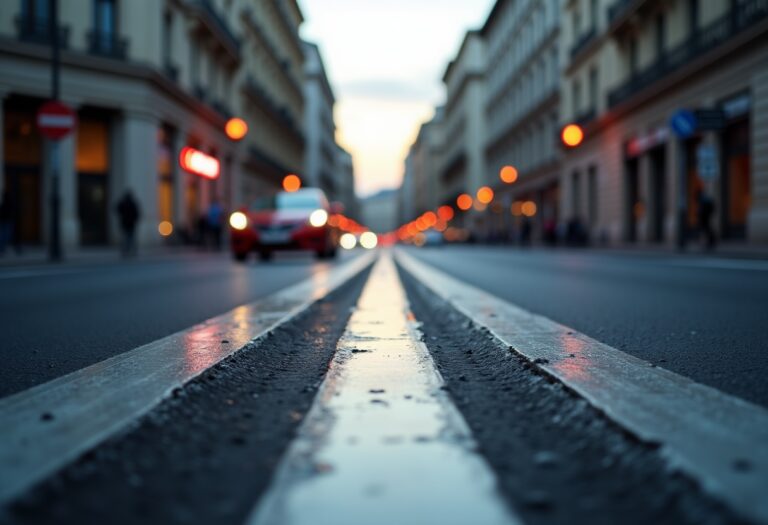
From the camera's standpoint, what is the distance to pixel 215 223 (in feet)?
82.0

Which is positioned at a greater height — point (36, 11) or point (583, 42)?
point (583, 42)

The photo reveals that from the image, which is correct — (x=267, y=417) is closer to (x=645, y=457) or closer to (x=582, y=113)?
(x=645, y=457)

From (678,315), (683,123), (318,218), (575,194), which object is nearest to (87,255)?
(318,218)

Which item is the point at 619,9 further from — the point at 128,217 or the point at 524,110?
the point at 128,217

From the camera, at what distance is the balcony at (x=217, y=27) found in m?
28.9

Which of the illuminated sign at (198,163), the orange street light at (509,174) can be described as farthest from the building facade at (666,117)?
the illuminated sign at (198,163)

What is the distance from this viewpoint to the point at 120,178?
23625 millimetres

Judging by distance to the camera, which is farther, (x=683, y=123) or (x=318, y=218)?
(x=683, y=123)

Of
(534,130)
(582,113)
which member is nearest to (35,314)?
(582,113)

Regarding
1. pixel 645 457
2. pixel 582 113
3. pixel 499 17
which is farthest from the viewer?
pixel 499 17

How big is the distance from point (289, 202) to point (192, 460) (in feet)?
48.7

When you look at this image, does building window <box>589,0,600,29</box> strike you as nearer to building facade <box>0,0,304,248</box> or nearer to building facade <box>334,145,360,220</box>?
building facade <box>0,0,304,248</box>

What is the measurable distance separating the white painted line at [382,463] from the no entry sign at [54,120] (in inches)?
530

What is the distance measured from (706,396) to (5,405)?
2.13 meters
